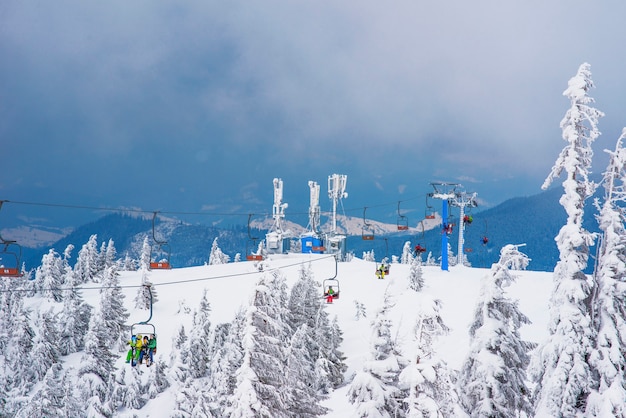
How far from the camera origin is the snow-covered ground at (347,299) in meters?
47.5

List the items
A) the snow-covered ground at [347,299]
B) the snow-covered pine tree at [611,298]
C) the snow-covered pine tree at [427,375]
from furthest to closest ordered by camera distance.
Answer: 1. the snow-covered ground at [347,299]
2. the snow-covered pine tree at [611,298]
3. the snow-covered pine tree at [427,375]

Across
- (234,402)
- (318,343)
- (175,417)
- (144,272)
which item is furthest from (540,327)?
(144,272)

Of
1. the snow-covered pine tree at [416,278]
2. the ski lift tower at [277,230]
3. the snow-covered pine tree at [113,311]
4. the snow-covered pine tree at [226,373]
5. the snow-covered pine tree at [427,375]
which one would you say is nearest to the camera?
the snow-covered pine tree at [427,375]

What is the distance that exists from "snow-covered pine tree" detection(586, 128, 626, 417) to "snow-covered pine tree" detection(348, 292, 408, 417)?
19.8 ft

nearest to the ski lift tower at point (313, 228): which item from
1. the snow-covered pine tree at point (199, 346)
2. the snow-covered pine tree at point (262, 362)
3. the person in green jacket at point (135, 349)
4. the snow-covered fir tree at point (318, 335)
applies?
the snow-covered pine tree at point (199, 346)

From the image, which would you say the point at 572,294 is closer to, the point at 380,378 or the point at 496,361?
the point at 496,361

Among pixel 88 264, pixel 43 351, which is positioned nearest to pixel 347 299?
pixel 43 351

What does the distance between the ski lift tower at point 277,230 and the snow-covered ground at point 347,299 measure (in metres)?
1.44

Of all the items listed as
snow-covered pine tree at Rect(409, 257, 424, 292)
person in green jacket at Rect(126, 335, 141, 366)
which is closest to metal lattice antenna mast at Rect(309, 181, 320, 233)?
snow-covered pine tree at Rect(409, 257, 424, 292)

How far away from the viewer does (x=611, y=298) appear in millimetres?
17719

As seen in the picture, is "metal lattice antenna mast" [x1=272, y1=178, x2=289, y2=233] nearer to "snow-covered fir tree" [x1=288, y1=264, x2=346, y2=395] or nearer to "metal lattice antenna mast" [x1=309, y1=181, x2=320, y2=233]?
"metal lattice antenna mast" [x1=309, y1=181, x2=320, y2=233]

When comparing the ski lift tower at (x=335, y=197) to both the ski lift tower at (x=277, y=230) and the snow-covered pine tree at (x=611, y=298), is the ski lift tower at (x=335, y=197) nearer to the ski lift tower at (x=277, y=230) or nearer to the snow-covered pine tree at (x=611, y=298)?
the ski lift tower at (x=277, y=230)

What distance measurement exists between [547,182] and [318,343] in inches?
1220

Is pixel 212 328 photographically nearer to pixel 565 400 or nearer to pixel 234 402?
pixel 234 402
